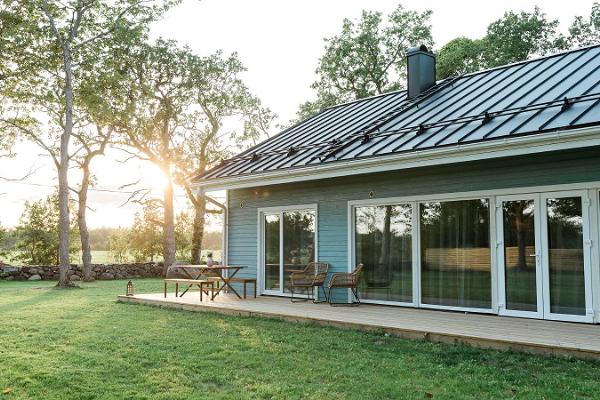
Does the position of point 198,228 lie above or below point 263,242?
above

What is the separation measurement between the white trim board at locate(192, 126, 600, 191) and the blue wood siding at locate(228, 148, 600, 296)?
2.12 ft

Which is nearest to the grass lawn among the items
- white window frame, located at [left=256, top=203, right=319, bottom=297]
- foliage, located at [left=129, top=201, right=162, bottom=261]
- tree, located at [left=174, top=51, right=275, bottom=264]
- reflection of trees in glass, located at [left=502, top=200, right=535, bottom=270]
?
reflection of trees in glass, located at [left=502, top=200, right=535, bottom=270]

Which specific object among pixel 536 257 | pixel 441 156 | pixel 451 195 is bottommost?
pixel 536 257

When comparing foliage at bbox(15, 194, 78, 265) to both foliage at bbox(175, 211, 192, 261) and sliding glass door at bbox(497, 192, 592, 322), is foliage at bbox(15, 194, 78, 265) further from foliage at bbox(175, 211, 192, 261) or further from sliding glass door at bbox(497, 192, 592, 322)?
sliding glass door at bbox(497, 192, 592, 322)

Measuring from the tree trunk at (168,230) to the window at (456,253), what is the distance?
1488cm

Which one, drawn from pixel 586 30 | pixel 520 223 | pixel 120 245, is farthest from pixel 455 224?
pixel 120 245

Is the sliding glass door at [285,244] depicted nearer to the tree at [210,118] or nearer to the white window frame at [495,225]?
the white window frame at [495,225]

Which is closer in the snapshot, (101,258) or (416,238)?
(416,238)

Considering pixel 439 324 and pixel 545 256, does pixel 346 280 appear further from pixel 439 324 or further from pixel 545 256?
pixel 545 256

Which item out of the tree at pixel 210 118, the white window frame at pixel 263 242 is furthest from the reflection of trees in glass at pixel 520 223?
the tree at pixel 210 118

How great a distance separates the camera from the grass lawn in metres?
4.47

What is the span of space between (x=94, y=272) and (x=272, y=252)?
36.4 ft

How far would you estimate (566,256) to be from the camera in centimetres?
723

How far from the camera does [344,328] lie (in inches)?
290
